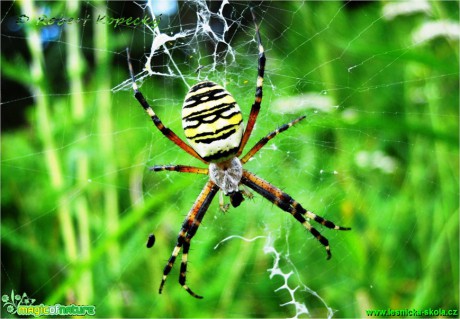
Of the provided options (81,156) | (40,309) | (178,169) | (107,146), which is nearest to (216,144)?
(178,169)

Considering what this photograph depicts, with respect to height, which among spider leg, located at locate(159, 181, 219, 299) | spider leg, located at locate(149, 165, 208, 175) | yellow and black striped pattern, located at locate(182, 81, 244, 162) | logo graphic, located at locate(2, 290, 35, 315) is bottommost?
logo graphic, located at locate(2, 290, 35, 315)

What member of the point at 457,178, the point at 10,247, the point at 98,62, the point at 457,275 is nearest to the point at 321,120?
the point at 457,178

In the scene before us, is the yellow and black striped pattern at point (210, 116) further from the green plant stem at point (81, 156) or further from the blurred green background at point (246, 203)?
the green plant stem at point (81, 156)

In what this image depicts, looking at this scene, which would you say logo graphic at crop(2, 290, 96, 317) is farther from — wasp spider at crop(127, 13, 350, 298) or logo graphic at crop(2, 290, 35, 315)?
wasp spider at crop(127, 13, 350, 298)

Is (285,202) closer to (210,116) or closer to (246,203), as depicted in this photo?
(246,203)

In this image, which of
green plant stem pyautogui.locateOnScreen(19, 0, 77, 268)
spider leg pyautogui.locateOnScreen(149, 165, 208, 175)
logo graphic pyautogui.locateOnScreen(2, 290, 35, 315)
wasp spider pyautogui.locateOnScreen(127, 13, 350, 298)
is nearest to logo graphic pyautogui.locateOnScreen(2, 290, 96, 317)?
logo graphic pyautogui.locateOnScreen(2, 290, 35, 315)

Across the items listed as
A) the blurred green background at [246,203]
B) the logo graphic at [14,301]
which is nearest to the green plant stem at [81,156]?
the blurred green background at [246,203]
